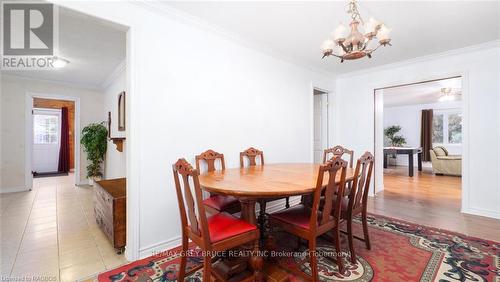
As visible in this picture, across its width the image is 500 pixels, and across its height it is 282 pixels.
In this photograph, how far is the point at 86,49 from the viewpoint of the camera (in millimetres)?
3154

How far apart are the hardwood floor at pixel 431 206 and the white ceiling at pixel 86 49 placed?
4.18 m

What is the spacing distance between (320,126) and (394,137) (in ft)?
19.0

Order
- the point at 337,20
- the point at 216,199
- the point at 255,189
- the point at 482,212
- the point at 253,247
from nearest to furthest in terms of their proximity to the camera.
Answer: the point at 255,189 → the point at 253,247 → the point at 216,199 → the point at 337,20 → the point at 482,212

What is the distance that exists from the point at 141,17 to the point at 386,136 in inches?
370

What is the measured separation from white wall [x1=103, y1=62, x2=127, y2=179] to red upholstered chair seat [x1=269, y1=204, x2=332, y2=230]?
2.92m

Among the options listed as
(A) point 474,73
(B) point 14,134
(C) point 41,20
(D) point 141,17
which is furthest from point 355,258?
(B) point 14,134

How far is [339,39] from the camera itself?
1799 millimetres

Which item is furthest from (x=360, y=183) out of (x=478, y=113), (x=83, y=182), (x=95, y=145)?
(x=83, y=182)

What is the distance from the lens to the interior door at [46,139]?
269 inches

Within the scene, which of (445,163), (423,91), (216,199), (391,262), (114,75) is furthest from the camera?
(423,91)

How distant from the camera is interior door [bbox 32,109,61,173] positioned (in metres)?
6.84

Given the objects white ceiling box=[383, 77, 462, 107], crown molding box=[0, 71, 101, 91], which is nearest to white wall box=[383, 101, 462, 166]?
white ceiling box=[383, 77, 462, 107]

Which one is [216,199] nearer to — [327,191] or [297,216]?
[297,216]
